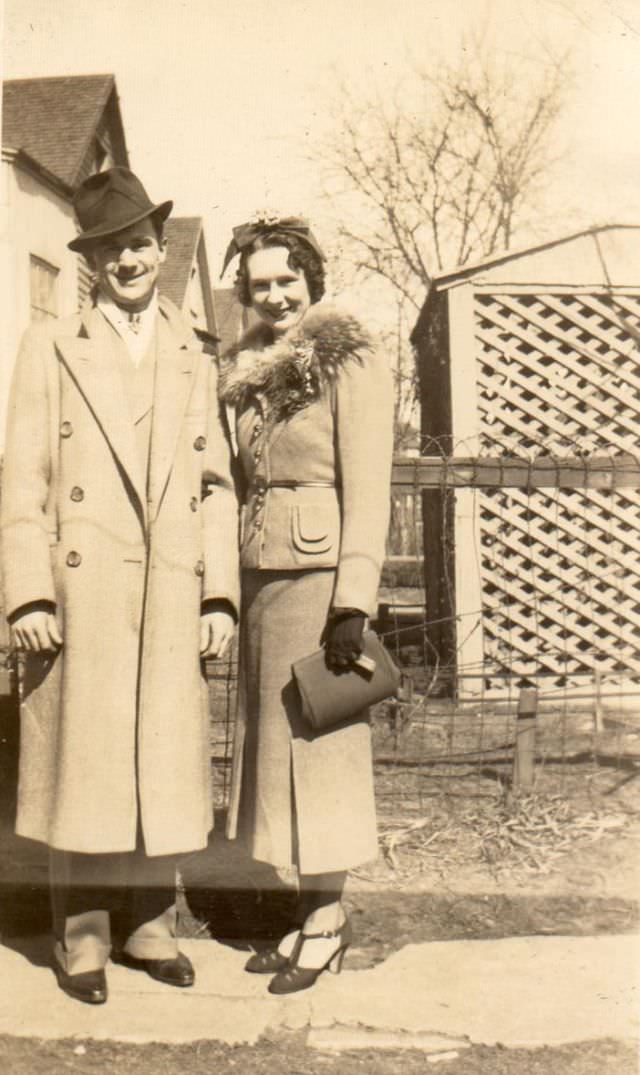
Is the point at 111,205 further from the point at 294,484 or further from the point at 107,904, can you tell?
the point at 107,904

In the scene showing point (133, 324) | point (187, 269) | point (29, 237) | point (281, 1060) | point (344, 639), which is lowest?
point (281, 1060)

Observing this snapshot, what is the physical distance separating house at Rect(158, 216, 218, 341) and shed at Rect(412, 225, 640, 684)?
9509 mm

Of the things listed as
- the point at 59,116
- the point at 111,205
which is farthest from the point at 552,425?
the point at 59,116

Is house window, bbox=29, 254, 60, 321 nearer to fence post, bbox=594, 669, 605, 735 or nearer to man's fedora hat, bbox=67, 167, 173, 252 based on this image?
fence post, bbox=594, 669, 605, 735

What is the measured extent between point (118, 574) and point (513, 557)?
14.2ft

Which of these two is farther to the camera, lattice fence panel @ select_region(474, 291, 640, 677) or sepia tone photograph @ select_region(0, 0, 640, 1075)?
lattice fence panel @ select_region(474, 291, 640, 677)

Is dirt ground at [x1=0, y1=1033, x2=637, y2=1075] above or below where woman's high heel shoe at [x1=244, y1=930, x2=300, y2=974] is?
below

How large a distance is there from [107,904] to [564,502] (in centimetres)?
458

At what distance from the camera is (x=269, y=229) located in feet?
9.49

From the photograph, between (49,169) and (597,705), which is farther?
(49,169)

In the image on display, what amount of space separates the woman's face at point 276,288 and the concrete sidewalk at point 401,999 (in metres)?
1.80

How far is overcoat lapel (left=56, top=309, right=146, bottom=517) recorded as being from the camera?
2824mm

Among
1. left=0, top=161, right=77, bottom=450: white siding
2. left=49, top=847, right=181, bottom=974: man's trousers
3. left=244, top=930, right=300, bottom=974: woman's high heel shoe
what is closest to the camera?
left=49, top=847, right=181, bottom=974: man's trousers

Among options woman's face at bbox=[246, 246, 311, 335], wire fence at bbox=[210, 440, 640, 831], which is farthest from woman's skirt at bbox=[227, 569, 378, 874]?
wire fence at bbox=[210, 440, 640, 831]
